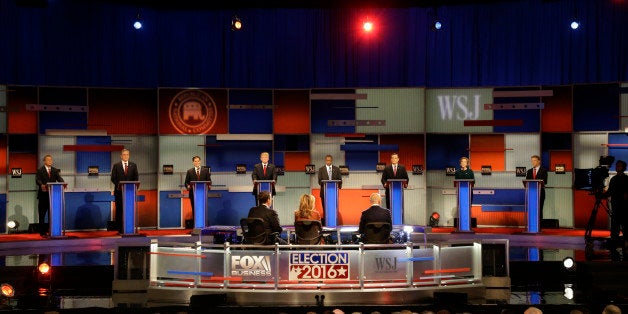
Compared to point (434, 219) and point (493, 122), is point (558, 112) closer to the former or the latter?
point (493, 122)

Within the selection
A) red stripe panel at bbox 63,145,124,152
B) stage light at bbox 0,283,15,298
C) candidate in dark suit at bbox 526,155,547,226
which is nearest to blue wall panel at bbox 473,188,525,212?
candidate in dark suit at bbox 526,155,547,226

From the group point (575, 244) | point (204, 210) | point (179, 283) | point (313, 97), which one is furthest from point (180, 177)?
point (575, 244)

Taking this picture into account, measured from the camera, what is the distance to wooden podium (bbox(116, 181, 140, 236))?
1223 cm

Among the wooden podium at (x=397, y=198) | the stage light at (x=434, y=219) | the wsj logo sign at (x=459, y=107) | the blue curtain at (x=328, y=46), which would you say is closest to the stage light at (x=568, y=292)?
the wooden podium at (x=397, y=198)

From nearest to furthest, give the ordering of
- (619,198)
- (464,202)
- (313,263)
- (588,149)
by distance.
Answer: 1. (313,263)
2. (619,198)
3. (464,202)
4. (588,149)

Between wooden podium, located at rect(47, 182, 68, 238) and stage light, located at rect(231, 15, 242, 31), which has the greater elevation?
stage light, located at rect(231, 15, 242, 31)

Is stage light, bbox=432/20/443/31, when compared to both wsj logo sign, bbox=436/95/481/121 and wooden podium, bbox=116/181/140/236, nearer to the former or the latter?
wsj logo sign, bbox=436/95/481/121

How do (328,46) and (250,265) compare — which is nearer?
(250,265)

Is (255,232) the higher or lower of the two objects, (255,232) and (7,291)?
the higher

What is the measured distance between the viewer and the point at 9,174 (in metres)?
13.3

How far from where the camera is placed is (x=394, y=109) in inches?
564

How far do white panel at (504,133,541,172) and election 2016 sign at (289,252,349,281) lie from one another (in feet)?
23.0

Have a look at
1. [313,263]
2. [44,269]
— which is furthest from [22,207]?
[313,263]

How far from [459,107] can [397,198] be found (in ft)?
8.82
